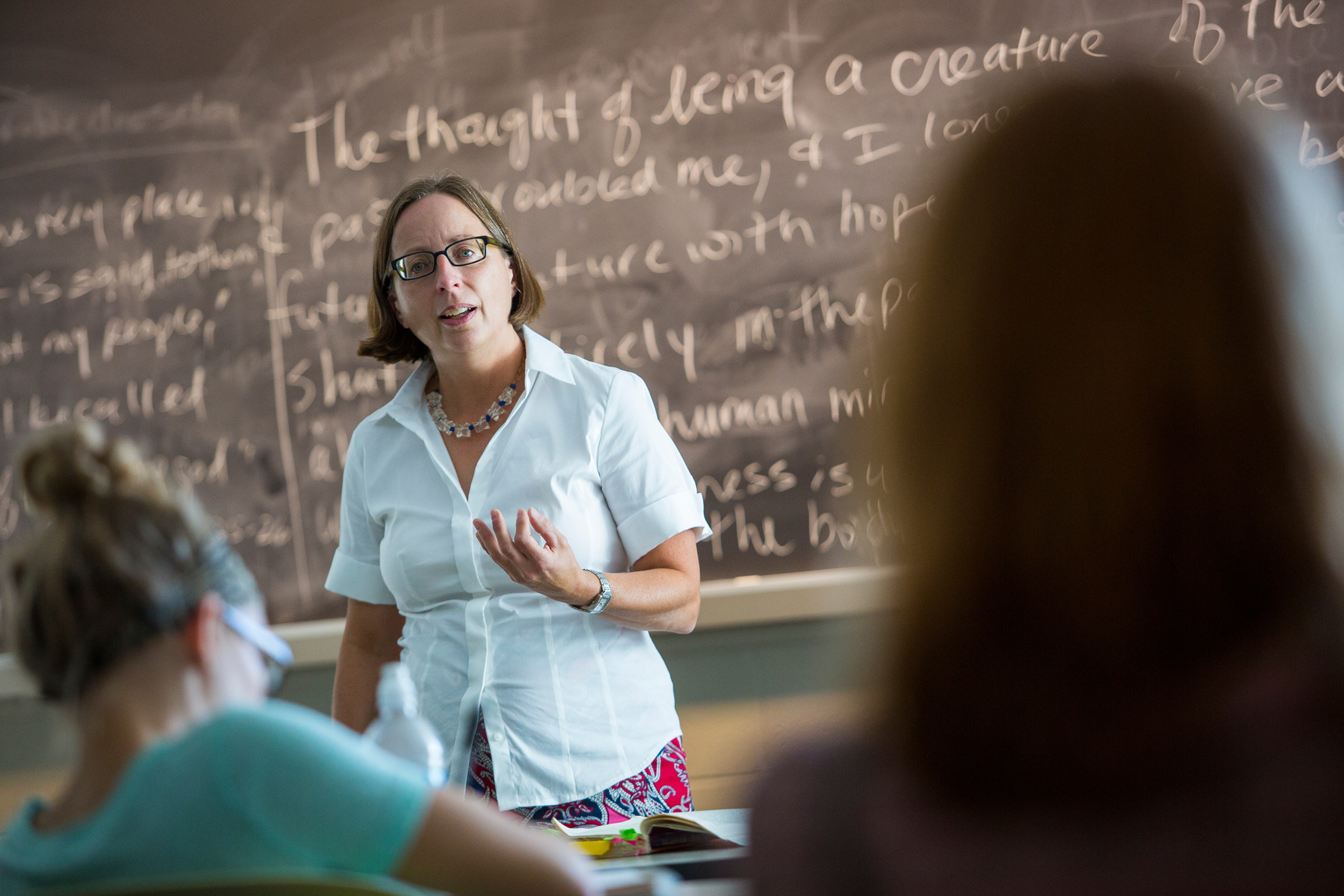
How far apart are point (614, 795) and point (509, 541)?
438mm

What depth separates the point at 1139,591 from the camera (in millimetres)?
519

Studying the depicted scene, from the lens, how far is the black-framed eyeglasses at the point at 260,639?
0.93 m

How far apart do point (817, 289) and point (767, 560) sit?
67 centimetres

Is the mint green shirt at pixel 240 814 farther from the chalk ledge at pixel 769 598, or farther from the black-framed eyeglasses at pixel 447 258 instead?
the chalk ledge at pixel 769 598

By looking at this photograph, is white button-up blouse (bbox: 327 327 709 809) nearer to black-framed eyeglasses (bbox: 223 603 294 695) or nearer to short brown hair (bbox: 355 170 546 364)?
short brown hair (bbox: 355 170 546 364)

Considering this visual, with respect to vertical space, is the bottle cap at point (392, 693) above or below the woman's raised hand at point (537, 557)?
below

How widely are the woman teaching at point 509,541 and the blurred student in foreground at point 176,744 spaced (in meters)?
0.71

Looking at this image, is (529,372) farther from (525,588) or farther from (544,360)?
(525,588)

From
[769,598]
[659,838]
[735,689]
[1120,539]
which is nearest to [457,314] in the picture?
[659,838]

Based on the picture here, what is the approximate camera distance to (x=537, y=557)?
1568 millimetres

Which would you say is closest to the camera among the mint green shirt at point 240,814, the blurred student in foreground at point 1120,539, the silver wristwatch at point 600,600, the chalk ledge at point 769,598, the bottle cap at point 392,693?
the blurred student in foreground at point 1120,539

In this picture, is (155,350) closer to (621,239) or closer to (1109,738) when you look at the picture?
(621,239)

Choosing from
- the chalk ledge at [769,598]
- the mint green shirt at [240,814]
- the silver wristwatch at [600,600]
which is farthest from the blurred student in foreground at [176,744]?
the chalk ledge at [769,598]

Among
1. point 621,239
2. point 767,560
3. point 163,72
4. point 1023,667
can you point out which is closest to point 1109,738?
point 1023,667
